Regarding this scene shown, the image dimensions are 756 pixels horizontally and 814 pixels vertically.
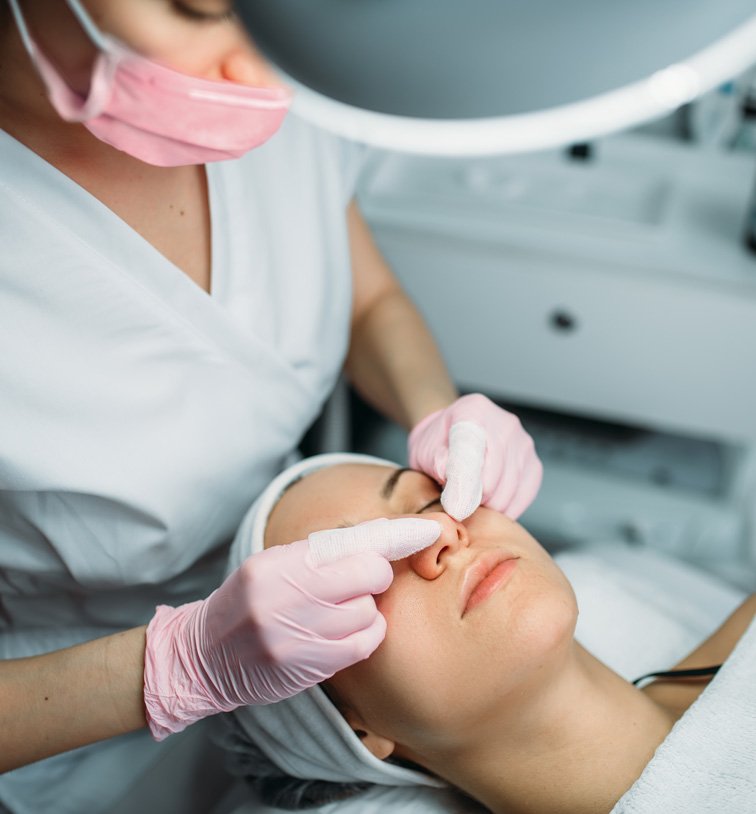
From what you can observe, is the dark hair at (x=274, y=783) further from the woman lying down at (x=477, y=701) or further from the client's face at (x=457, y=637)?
the client's face at (x=457, y=637)

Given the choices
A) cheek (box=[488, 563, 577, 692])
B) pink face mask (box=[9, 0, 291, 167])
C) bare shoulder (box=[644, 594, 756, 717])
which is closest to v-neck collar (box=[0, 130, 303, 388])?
pink face mask (box=[9, 0, 291, 167])

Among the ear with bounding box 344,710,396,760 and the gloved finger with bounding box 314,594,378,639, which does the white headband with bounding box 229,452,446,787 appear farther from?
the gloved finger with bounding box 314,594,378,639

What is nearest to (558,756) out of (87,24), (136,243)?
(136,243)

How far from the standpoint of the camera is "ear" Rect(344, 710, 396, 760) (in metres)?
0.99

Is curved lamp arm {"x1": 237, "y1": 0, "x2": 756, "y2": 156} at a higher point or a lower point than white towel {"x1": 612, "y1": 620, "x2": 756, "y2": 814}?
higher

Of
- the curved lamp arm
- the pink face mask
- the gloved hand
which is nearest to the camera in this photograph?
the curved lamp arm

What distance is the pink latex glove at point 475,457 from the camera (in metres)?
0.96

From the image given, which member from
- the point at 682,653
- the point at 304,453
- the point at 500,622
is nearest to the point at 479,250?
the point at 304,453

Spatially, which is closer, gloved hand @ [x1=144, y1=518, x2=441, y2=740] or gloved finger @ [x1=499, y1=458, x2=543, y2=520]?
gloved hand @ [x1=144, y1=518, x2=441, y2=740]

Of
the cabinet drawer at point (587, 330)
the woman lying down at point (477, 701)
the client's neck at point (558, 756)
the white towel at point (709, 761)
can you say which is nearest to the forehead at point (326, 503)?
the woman lying down at point (477, 701)

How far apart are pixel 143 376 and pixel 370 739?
19.6 inches

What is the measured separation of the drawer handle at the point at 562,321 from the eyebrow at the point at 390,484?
745mm

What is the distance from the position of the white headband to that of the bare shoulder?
330 millimetres

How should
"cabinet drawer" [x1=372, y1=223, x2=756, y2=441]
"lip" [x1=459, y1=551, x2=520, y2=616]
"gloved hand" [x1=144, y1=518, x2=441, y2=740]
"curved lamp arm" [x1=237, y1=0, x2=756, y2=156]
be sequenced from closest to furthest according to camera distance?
"curved lamp arm" [x1=237, y1=0, x2=756, y2=156], "gloved hand" [x1=144, y1=518, x2=441, y2=740], "lip" [x1=459, y1=551, x2=520, y2=616], "cabinet drawer" [x1=372, y1=223, x2=756, y2=441]
